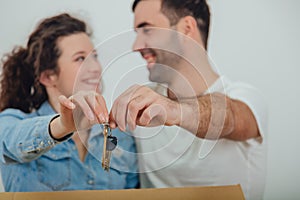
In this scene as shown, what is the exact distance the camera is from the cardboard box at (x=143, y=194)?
1.66m

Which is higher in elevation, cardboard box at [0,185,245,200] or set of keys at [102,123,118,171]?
set of keys at [102,123,118,171]

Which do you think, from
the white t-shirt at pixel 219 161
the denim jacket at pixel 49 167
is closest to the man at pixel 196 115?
the white t-shirt at pixel 219 161

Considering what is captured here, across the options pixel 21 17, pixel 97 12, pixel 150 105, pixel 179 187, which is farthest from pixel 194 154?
pixel 21 17

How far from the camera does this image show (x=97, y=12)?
1.86 meters

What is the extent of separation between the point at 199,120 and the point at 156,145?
0.22m

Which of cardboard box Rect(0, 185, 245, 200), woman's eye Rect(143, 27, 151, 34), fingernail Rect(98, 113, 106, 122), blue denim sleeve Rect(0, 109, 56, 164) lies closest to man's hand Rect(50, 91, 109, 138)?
fingernail Rect(98, 113, 106, 122)

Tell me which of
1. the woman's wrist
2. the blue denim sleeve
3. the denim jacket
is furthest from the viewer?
the denim jacket

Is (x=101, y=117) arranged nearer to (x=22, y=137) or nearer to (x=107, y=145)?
(x=107, y=145)

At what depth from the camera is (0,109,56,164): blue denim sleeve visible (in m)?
1.69

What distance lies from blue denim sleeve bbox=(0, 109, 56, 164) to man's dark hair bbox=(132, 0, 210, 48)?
54cm

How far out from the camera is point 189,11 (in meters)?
1.82

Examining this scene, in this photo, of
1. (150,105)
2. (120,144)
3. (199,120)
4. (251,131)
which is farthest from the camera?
(251,131)

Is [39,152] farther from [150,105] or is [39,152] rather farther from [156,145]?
[150,105]

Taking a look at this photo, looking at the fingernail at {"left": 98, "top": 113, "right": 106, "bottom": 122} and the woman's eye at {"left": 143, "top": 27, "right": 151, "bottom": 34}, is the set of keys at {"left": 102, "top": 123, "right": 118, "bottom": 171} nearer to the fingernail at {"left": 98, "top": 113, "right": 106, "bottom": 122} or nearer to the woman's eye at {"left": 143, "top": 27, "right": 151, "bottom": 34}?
the fingernail at {"left": 98, "top": 113, "right": 106, "bottom": 122}
